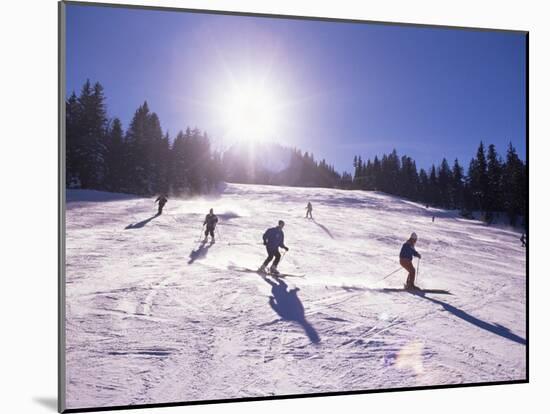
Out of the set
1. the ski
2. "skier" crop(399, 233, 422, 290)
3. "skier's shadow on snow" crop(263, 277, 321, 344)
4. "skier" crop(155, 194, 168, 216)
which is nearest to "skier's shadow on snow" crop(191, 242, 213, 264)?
"skier" crop(155, 194, 168, 216)

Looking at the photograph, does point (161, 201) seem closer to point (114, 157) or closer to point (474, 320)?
point (114, 157)

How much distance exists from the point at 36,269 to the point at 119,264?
73 centimetres

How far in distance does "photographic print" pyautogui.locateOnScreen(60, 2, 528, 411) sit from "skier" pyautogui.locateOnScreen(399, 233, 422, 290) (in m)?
0.02

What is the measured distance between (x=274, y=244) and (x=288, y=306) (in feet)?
2.08

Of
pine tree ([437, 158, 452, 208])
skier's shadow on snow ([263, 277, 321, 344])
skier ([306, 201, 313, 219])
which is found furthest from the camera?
pine tree ([437, 158, 452, 208])

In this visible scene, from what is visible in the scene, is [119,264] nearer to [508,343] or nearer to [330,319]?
[330,319]

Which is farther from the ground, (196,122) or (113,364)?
(196,122)

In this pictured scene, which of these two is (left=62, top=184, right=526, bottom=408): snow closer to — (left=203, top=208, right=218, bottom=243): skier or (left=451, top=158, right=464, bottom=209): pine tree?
(left=203, top=208, right=218, bottom=243): skier

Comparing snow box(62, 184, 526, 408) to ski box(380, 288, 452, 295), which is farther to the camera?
ski box(380, 288, 452, 295)

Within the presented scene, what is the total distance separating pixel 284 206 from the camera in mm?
6191

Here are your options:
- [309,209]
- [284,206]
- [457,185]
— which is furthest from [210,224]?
[457,185]

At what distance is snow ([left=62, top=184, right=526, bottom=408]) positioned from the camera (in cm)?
558
